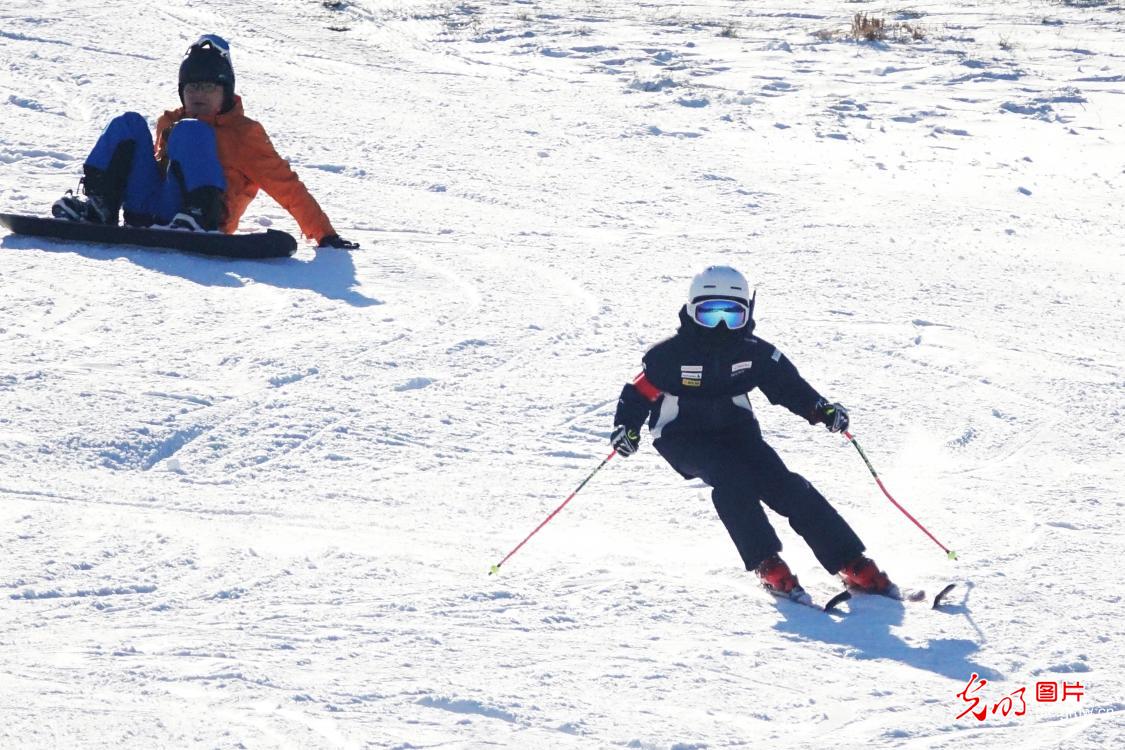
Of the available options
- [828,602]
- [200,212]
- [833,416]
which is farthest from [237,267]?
[828,602]

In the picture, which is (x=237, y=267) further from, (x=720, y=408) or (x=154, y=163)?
(x=720, y=408)

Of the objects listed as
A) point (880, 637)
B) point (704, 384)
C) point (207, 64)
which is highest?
point (207, 64)

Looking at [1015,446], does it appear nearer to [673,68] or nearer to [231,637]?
[231,637]

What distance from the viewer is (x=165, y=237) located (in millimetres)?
7465

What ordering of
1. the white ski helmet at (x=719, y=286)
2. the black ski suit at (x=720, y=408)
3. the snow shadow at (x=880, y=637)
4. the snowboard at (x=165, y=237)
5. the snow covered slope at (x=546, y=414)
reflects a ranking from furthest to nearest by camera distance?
1. the snowboard at (x=165, y=237)
2. the white ski helmet at (x=719, y=286)
3. the black ski suit at (x=720, y=408)
4. the snow shadow at (x=880, y=637)
5. the snow covered slope at (x=546, y=414)

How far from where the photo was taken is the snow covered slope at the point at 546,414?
3807 mm

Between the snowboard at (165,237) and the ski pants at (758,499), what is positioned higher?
the snowboard at (165,237)

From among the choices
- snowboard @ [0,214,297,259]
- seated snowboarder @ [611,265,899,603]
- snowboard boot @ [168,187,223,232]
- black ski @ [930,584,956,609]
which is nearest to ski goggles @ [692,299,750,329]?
seated snowboarder @ [611,265,899,603]

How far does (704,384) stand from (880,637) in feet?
3.46

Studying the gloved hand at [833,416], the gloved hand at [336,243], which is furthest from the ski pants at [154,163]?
the gloved hand at [833,416]

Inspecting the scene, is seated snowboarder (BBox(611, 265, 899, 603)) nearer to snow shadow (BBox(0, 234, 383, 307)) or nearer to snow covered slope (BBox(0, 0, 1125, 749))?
snow covered slope (BBox(0, 0, 1125, 749))

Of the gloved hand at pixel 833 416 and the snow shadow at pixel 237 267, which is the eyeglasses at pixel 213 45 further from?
the gloved hand at pixel 833 416

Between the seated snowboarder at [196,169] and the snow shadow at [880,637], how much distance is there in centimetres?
413

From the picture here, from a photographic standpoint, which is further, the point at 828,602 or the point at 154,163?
the point at 154,163
